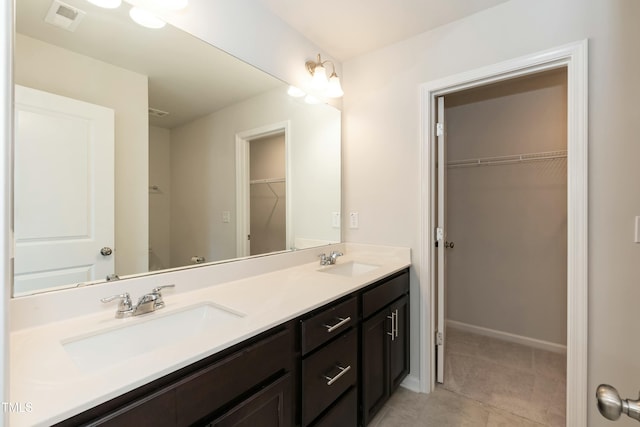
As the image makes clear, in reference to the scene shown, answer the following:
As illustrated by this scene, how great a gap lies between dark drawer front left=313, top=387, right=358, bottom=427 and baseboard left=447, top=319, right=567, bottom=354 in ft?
6.45

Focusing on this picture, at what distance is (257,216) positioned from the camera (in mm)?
1765

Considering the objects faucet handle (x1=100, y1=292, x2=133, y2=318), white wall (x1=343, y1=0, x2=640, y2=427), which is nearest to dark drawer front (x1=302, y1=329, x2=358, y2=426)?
faucet handle (x1=100, y1=292, x2=133, y2=318)

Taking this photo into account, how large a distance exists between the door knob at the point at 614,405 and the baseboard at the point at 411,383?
1630 mm

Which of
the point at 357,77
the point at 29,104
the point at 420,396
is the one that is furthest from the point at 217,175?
the point at 420,396

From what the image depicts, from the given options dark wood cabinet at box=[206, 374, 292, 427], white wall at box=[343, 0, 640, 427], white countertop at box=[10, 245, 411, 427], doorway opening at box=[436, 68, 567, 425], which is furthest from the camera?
doorway opening at box=[436, 68, 567, 425]

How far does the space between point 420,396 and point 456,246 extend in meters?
1.56

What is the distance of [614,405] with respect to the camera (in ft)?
1.77

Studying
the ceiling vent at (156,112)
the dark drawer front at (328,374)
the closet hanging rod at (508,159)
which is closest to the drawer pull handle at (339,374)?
the dark drawer front at (328,374)

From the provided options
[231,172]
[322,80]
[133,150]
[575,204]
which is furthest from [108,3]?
[575,204]

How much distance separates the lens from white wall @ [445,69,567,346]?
2479 mm

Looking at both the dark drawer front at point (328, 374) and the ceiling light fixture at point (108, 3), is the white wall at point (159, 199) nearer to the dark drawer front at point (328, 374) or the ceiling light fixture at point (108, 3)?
the ceiling light fixture at point (108, 3)

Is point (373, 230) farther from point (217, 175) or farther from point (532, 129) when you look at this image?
point (532, 129)

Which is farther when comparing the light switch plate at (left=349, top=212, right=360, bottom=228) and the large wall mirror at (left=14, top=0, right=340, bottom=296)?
the light switch plate at (left=349, top=212, right=360, bottom=228)

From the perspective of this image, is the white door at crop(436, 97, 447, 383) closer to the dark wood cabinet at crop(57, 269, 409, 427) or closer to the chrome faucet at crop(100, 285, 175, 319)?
the dark wood cabinet at crop(57, 269, 409, 427)
